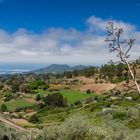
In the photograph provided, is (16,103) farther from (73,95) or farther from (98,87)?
(98,87)

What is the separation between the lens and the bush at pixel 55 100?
485 ft

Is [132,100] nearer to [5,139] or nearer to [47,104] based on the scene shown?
[47,104]

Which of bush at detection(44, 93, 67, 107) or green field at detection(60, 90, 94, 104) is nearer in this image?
bush at detection(44, 93, 67, 107)

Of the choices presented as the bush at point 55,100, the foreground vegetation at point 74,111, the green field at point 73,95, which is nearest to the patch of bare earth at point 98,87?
the foreground vegetation at point 74,111

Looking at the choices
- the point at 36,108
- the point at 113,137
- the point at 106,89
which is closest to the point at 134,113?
the point at 113,137

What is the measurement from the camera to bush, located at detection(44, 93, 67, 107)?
148 meters

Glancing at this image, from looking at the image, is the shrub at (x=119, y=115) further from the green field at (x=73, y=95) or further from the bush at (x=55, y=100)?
the green field at (x=73, y=95)

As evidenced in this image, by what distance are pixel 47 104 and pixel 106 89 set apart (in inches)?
1443

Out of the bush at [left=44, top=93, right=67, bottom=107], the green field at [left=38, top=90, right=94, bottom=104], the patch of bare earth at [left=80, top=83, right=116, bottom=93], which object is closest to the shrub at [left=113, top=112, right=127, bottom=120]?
the bush at [left=44, top=93, right=67, bottom=107]

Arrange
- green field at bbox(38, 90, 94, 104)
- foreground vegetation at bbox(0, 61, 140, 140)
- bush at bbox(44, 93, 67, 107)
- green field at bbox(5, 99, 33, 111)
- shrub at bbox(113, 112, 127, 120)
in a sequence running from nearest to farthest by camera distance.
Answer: foreground vegetation at bbox(0, 61, 140, 140) → shrub at bbox(113, 112, 127, 120) → green field at bbox(5, 99, 33, 111) → bush at bbox(44, 93, 67, 107) → green field at bbox(38, 90, 94, 104)

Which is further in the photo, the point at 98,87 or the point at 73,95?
the point at 98,87

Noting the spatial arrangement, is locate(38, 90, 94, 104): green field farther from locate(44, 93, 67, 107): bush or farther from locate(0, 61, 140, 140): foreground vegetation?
locate(44, 93, 67, 107): bush

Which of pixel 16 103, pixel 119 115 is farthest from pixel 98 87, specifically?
pixel 119 115

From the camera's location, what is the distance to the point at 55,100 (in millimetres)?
148625
